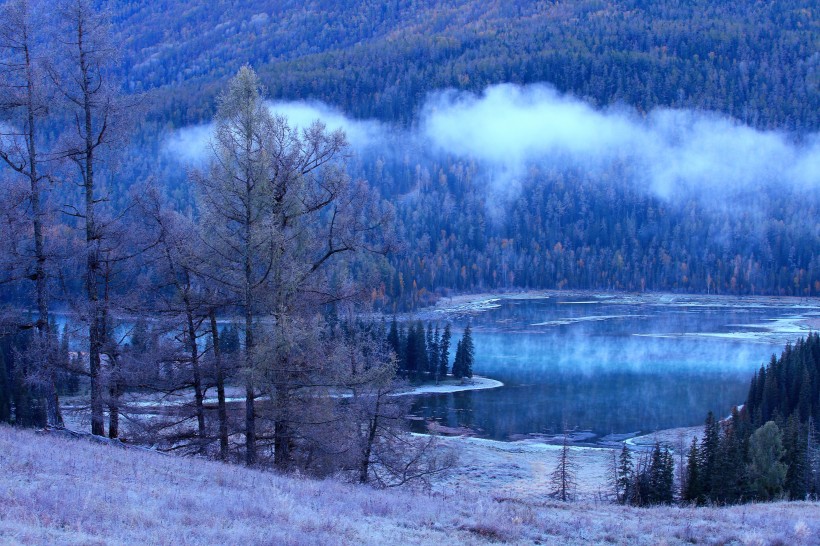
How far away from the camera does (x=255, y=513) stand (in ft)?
30.4

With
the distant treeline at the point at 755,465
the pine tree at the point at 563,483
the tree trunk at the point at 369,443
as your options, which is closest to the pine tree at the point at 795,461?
the distant treeline at the point at 755,465

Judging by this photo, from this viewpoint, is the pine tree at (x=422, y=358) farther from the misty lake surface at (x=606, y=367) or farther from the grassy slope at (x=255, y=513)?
the grassy slope at (x=255, y=513)

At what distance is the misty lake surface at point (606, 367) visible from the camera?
49.3 m

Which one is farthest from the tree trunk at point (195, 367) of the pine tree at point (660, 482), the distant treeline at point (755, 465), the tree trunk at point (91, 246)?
the pine tree at point (660, 482)

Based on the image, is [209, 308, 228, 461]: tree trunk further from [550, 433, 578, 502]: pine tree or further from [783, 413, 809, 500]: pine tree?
[783, 413, 809, 500]: pine tree

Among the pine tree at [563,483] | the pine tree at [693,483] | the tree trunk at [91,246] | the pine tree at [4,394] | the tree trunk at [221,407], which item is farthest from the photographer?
the pine tree at [4,394]

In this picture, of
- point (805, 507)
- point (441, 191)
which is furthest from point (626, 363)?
point (441, 191)

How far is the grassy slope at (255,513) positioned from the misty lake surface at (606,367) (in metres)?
33.4

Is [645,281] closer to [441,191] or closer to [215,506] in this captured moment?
[441,191]

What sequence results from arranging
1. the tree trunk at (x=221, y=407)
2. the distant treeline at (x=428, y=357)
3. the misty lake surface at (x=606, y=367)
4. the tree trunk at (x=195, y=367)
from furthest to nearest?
the distant treeline at (x=428, y=357) → the misty lake surface at (x=606, y=367) → the tree trunk at (x=195, y=367) → the tree trunk at (x=221, y=407)

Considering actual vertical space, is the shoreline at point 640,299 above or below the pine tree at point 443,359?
above

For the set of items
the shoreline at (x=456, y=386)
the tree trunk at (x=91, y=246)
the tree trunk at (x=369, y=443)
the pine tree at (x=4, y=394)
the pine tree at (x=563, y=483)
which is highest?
the tree trunk at (x=91, y=246)

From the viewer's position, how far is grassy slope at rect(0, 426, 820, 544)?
25.7 feet

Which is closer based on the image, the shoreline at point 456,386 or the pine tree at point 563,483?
the pine tree at point 563,483
